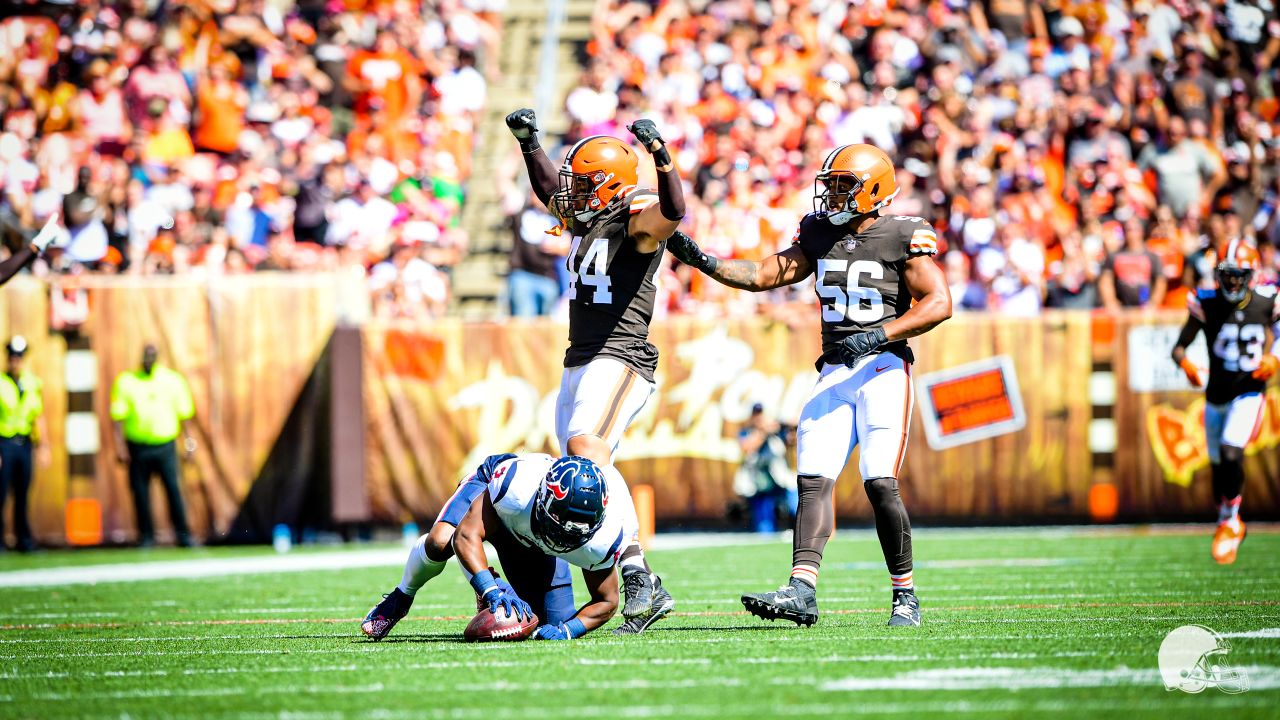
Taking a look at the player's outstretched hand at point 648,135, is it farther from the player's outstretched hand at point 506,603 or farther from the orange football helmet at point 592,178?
the player's outstretched hand at point 506,603

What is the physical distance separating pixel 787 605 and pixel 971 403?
826 cm

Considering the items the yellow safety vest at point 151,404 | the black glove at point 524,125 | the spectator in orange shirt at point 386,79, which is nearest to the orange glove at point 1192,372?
the black glove at point 524,125

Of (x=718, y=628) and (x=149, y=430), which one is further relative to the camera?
(x=149, y=430)

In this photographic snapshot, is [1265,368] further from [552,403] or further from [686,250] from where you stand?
[552,403]

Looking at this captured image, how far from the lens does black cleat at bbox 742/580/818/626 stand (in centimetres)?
634

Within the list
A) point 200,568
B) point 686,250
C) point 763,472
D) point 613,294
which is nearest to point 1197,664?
point 686,250

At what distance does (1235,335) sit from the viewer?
34.7 feet

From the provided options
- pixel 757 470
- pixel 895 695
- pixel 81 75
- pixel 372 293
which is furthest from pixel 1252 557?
pixel 81 75

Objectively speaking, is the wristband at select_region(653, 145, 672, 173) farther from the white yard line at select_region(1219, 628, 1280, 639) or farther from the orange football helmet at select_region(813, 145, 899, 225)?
the white yard line at select_region(1219, 628, 1280, 639)

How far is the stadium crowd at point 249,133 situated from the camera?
1573cm

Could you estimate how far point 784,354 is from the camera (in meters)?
14.3

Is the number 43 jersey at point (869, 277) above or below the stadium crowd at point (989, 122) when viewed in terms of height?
below

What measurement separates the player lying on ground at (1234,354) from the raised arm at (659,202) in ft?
15.9

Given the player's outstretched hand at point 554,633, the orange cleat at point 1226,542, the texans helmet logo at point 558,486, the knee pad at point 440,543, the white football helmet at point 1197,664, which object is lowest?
the orange cleat at point 1226,542
